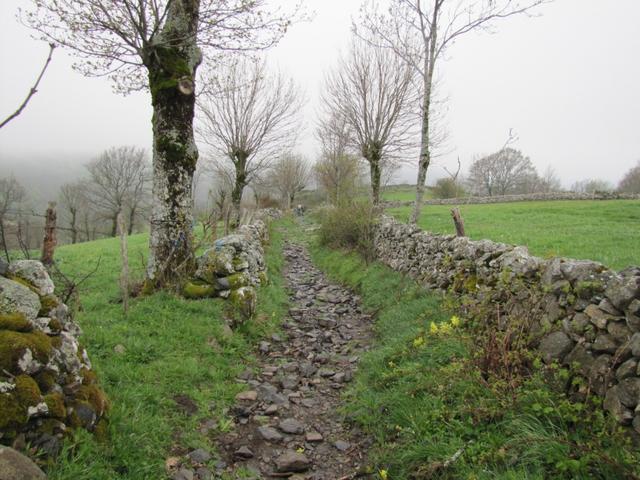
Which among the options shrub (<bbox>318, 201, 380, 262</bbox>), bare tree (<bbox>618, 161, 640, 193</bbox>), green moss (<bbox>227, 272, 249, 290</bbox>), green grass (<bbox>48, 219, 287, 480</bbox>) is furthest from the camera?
bare tree (<bbox>618, 161, 640, 193</bbox>)

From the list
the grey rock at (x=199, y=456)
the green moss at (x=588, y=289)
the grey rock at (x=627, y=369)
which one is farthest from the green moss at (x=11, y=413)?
the green moss at (x=588, y=289)

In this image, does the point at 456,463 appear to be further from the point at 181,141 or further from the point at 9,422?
the point at 181,141

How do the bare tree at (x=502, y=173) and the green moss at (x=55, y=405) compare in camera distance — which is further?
the bare tree at (x=502, y=173)

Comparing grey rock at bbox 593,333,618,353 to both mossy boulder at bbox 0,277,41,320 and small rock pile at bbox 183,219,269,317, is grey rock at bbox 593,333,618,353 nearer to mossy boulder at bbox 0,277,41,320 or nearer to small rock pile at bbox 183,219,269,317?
mossy boulder at bbox 0,277,41,320

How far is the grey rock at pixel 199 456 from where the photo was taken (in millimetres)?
3467

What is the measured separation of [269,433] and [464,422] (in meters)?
2.17

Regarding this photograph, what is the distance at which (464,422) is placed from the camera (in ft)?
11.5

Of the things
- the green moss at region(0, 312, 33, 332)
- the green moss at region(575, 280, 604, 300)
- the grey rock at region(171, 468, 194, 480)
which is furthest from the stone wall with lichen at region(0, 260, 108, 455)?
the green moss at region(575, 280, 604, 300)

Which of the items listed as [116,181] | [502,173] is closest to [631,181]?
[502,173]

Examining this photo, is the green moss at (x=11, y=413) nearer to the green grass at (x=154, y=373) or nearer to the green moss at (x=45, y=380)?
the green moss at (x=45, y=380)

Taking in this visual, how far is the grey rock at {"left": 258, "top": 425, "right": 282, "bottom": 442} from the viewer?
3998 millimetres

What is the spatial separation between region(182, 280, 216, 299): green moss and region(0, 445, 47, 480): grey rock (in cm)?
453

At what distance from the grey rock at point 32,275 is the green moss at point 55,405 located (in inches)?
39.6

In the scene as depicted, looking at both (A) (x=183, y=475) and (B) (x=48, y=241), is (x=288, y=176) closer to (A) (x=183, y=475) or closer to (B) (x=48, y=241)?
(B) (x=48, y=241)
